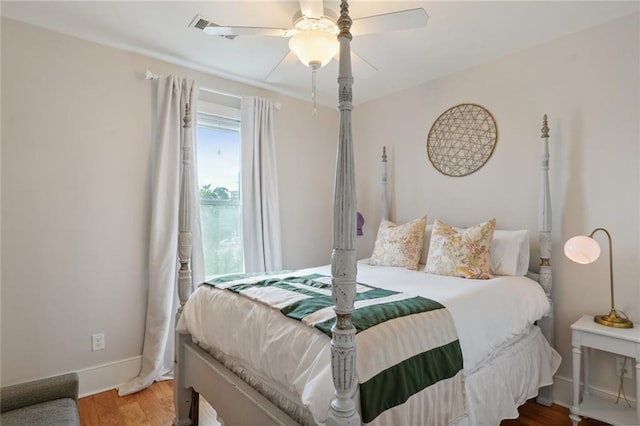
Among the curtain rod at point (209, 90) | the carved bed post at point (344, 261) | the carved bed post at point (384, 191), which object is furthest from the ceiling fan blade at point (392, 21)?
the carved bed post at point (384, 191)

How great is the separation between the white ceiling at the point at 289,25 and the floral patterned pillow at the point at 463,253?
4.43 feet

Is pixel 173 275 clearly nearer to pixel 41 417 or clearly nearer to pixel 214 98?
pixel 41 417

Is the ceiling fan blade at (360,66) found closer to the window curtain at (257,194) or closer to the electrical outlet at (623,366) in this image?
the window curtain at (257,194)

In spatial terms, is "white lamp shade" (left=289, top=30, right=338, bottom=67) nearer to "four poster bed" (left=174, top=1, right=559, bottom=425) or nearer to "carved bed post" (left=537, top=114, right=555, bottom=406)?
"four poster bed" (left=174, top=1, right=559, bottom=425)

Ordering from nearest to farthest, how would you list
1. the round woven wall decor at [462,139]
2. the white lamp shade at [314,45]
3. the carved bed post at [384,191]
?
the white lamp shade at [314,45] → the round woven wall decor at [462,139] → the carved bed post at [384,191]

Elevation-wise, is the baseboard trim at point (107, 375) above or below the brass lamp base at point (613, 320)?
below

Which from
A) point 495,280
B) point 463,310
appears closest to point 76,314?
point 463,310

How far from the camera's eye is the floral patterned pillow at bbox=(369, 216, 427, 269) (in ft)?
8.90

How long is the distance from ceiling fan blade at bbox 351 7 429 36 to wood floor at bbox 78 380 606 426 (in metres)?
2.37

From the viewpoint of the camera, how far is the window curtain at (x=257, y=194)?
10.5 feet

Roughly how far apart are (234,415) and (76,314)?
1.60 metres

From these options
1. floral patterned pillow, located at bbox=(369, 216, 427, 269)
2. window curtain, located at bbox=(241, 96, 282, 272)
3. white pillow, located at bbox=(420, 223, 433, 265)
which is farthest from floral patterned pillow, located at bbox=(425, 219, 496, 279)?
window curtain, located at bbox=(241, 96, 282, 272)

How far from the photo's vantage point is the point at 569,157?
2.38 metres

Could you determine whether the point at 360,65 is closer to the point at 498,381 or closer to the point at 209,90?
the point at 209,90
